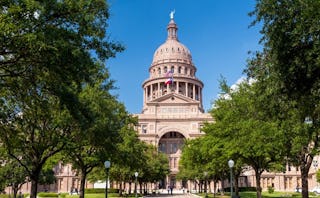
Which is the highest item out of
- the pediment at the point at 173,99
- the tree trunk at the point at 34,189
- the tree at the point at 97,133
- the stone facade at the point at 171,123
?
the pediment at the point at 173,99

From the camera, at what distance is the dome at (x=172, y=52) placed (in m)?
124

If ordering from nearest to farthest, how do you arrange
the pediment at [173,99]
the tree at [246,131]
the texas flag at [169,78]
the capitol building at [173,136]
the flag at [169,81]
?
1. the tree at [246,131]
2. the capitol building at [173,136]
3. the pediment at [173,99]
4. the flag at [169,81]
5. the texas flag at [169,78]

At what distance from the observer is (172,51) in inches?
4943

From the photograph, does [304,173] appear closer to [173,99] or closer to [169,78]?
[173,99]

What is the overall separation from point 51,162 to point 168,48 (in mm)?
100244

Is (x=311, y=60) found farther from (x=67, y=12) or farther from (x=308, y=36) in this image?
(x=67, y=12)

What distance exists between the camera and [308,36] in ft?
40.6

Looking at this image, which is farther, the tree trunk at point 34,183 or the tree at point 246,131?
the tree at point 246,131

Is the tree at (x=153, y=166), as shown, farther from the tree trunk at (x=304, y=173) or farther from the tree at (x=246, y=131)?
the tree trunk at (x=304, y=173)

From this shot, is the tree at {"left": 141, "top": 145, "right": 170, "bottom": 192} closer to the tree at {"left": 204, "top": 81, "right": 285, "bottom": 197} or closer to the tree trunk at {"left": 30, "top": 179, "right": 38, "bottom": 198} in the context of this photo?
the tree at {"left": 204, "top": 81, "right": 285, "bottom": 197}

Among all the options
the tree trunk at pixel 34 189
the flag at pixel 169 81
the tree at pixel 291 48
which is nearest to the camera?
the tree at pixel 291 48

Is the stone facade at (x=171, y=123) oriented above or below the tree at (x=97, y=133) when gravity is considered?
above

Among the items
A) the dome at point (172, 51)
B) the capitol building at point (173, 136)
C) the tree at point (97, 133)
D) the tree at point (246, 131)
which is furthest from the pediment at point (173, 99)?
the tree at point (97, 133)

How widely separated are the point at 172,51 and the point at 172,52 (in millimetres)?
492
